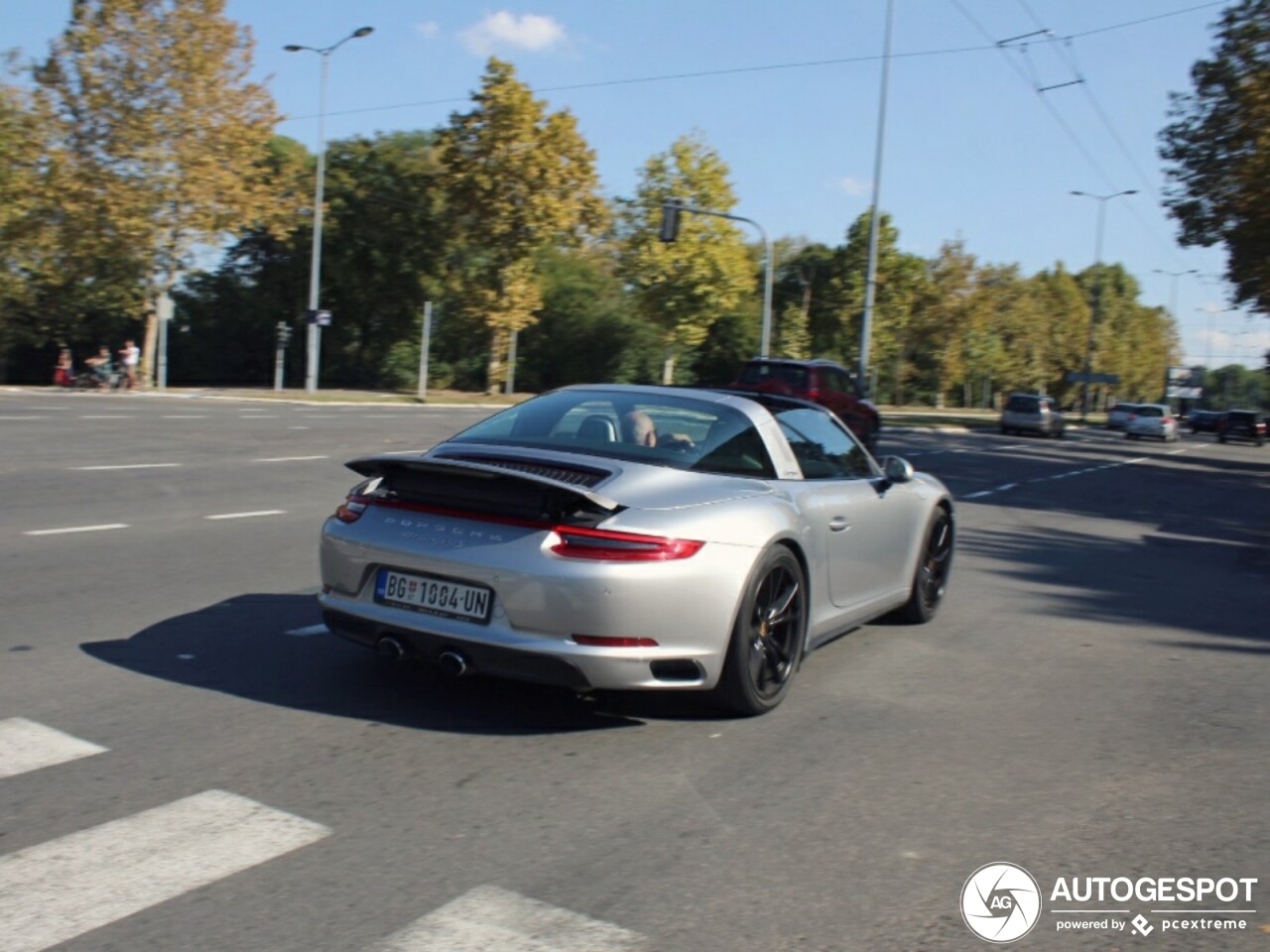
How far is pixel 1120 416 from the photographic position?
6012 cm

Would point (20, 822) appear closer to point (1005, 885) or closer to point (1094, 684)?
point (1005, 885)

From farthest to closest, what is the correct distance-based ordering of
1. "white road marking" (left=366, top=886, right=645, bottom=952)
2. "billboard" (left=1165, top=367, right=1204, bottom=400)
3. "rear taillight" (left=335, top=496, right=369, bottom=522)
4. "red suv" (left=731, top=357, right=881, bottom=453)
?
"billboard" (left=1165, top=367, right=1204, bottom=400), "red suv" (left=731, top=357, right=881, bottom=453), "rear taillight" (left=335, top=496, right=369, bottom=522), "white road marking" (left=366, top=886, right=645, bottom=952)

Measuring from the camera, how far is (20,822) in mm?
3838

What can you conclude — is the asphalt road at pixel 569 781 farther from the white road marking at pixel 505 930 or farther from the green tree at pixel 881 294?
the green tree at pixel 881 294

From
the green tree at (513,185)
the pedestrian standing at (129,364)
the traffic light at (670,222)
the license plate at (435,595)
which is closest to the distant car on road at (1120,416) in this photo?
the green tree at (513,185)

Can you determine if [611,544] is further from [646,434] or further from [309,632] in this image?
[309,632]

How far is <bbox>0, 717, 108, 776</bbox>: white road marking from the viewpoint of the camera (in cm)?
436

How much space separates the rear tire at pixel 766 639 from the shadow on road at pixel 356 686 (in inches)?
8.9

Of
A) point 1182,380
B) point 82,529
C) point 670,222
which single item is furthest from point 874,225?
point 1182,380

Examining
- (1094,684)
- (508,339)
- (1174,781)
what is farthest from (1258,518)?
(508,339)

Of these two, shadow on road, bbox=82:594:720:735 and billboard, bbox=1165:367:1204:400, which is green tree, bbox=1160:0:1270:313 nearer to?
shadow on road, bbox=82:594:720:735

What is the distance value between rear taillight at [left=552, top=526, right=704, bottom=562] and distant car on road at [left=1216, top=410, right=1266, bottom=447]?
65465 mm

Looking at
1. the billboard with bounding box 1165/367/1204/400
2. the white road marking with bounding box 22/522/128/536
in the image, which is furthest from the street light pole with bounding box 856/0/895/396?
the billboard with bounding box 1165/367/1204/400

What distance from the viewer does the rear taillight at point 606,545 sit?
4.78 m
